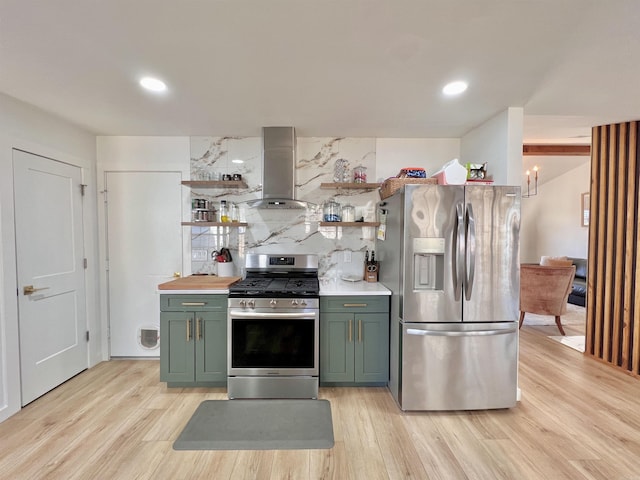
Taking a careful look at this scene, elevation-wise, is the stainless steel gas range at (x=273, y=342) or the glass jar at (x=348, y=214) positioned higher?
the glass jar at (x=348, y=214)

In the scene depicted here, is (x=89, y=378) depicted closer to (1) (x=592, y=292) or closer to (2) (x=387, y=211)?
(2) (x=387, y=211)

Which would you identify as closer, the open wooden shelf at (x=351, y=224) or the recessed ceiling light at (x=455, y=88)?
the recessed ceiling light at (x=455, y=88)

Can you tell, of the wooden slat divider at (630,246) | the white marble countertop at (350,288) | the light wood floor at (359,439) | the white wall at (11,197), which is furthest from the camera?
the wooden slat divider at (630,246)

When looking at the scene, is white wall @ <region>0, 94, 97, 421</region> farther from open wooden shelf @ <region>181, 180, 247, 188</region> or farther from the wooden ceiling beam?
the wooden ceiling beam

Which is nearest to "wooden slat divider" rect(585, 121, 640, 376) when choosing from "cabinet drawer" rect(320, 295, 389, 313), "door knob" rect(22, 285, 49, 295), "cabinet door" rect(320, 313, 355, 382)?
"cabinet drawer" rect(320, 295, 389, 313)

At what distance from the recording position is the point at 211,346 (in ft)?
8.52

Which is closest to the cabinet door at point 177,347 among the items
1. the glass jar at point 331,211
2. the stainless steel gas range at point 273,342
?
the stainless steel gas range at point 273,342

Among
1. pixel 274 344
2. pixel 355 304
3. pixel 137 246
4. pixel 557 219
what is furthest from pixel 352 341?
pixel 557 219

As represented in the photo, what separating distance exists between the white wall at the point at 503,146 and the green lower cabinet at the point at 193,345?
105 inches

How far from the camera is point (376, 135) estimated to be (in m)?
3.17

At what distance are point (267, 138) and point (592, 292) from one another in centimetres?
394

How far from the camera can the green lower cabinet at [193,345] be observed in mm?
2592

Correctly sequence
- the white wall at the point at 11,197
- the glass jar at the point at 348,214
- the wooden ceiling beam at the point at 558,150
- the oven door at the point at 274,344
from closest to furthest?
the white wall at the point at 11,197 → the oven door at the point at 274,344 → the glass jar at the point at 348,214 → the wooden ceiling beam at the point at 558,150

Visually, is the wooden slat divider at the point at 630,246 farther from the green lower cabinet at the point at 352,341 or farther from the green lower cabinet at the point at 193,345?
the green lower cabinet at the point at 193,345
